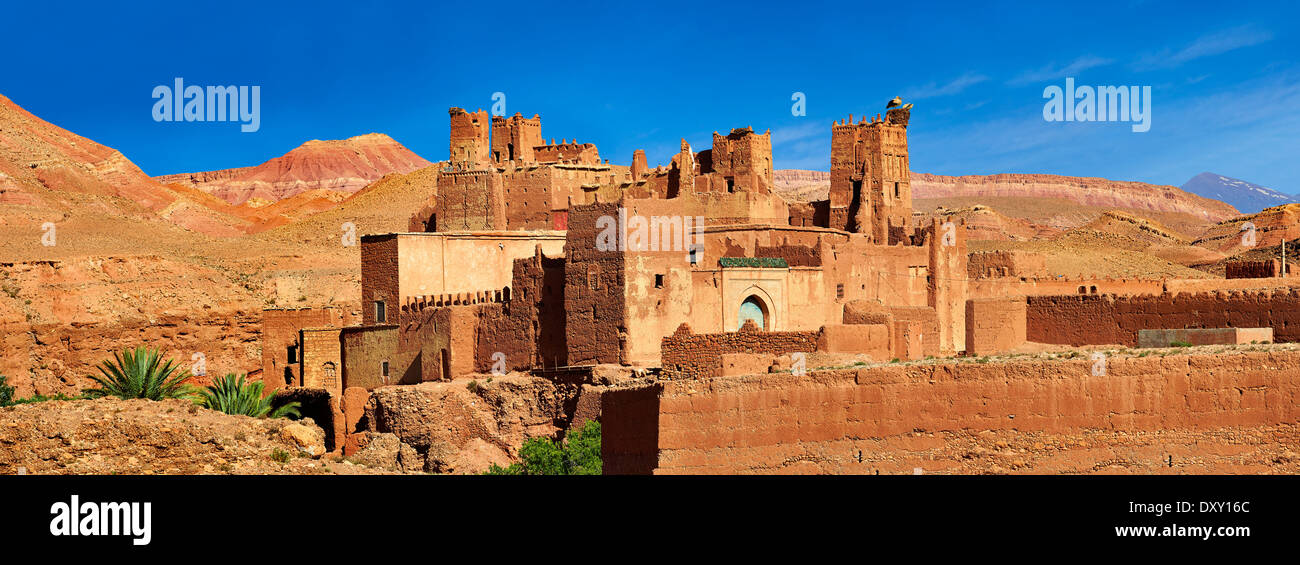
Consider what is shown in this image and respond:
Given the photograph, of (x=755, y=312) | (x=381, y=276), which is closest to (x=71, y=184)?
(x=381, y=276)

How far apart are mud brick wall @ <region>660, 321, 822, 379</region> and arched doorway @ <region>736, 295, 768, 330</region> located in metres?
4.22

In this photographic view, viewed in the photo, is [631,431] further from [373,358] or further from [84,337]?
[84,337]

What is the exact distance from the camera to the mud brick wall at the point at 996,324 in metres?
31.5

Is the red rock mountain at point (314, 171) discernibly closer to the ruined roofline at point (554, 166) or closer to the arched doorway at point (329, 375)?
the ruined roofline at point (554, 166)

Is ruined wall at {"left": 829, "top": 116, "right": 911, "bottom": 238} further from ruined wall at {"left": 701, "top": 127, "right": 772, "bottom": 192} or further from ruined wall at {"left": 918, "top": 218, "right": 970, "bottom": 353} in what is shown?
ruined wall at {"left": 918, "top": 218, "right": 970, "bottom": 353}

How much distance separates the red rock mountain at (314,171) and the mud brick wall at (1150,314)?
384 feet

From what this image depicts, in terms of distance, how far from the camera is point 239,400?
2945cm

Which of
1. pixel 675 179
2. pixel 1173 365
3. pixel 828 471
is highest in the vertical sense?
pixel 675 179
